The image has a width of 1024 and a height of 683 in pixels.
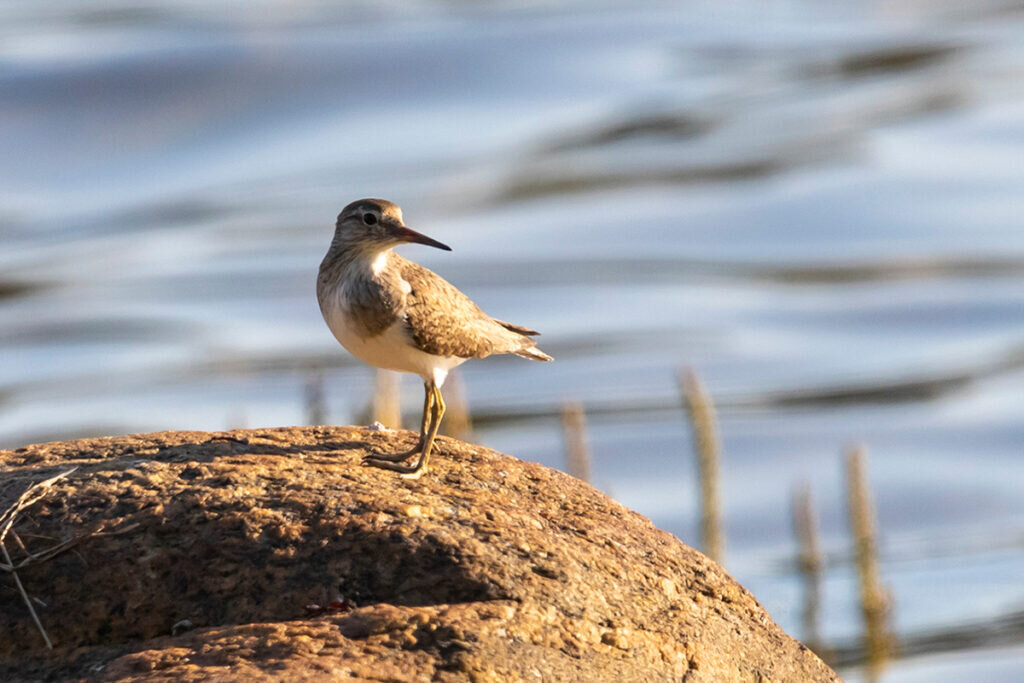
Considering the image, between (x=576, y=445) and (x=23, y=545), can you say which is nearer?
(x=23, y=545)

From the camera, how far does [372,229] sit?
368 inches

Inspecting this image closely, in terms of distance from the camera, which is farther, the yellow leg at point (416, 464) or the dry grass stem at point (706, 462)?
the dry grass stem at point (706, 462)

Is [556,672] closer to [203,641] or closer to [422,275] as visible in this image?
[203,641]

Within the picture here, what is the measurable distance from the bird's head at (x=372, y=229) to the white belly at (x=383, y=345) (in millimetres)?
470

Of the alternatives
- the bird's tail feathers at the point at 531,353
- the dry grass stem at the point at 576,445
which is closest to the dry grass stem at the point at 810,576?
the dry grass stem at the point at 576,445

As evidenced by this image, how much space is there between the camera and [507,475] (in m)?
8.45

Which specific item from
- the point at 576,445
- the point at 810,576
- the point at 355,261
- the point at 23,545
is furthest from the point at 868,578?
the point at 23,545

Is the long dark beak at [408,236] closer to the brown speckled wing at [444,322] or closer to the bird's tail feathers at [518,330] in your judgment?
the brown speckled wing at [444,322]

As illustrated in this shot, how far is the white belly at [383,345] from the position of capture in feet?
28.8

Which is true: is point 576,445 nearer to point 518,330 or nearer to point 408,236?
point 518,330

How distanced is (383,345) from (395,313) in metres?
0.21

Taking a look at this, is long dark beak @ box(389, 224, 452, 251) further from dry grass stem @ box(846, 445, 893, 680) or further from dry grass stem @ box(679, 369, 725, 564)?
dry grass stem @ box(846, 445, 893, 680)

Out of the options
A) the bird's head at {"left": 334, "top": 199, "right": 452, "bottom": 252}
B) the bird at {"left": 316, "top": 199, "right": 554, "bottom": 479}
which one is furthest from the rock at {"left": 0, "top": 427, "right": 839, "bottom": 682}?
the bird's head at {"left": 334, "top": 199, "right": 452, "bottom": 252}

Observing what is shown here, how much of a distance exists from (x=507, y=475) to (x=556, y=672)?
164 centimetres
